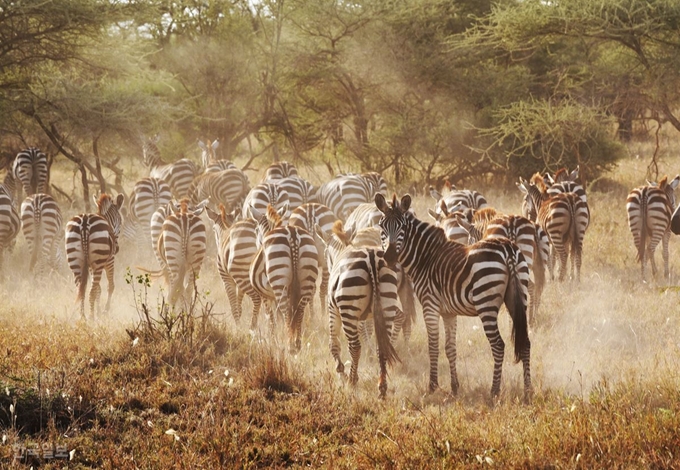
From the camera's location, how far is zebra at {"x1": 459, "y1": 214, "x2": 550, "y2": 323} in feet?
31.3

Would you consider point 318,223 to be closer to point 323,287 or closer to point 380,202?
point 323,287

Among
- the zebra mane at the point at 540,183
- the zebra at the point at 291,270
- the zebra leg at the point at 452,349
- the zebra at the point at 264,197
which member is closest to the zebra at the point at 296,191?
the zebra at the point at 264,197

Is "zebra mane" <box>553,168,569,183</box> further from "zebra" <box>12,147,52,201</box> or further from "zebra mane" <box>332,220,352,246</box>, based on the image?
"zebra" <box>12,147,52,201</box>

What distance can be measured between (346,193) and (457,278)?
7242 millimetres

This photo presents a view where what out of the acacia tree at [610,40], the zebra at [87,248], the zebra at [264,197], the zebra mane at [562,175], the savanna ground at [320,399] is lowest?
the savanna ground at [320,399]

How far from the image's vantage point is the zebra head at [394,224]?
7.60 m

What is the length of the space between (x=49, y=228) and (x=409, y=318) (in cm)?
735

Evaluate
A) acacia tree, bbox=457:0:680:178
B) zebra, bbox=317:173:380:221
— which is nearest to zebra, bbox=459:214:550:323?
zebra, bbox=317:173:380:221

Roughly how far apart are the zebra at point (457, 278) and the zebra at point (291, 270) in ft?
4.70

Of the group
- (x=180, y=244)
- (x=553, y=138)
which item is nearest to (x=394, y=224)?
(x=180, y=244)

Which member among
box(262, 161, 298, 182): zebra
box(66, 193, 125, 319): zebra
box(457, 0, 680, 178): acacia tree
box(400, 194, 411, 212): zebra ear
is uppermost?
box(457, 0, 680, 178): acacia tree

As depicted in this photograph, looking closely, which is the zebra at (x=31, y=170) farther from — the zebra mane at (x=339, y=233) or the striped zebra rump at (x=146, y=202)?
the zebra mane at (x=339, y=233)

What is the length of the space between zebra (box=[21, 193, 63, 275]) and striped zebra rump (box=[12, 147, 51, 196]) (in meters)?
5.15

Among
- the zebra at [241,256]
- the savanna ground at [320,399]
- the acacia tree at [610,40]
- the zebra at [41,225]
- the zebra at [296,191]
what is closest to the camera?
the savanna ground at [320,399]
